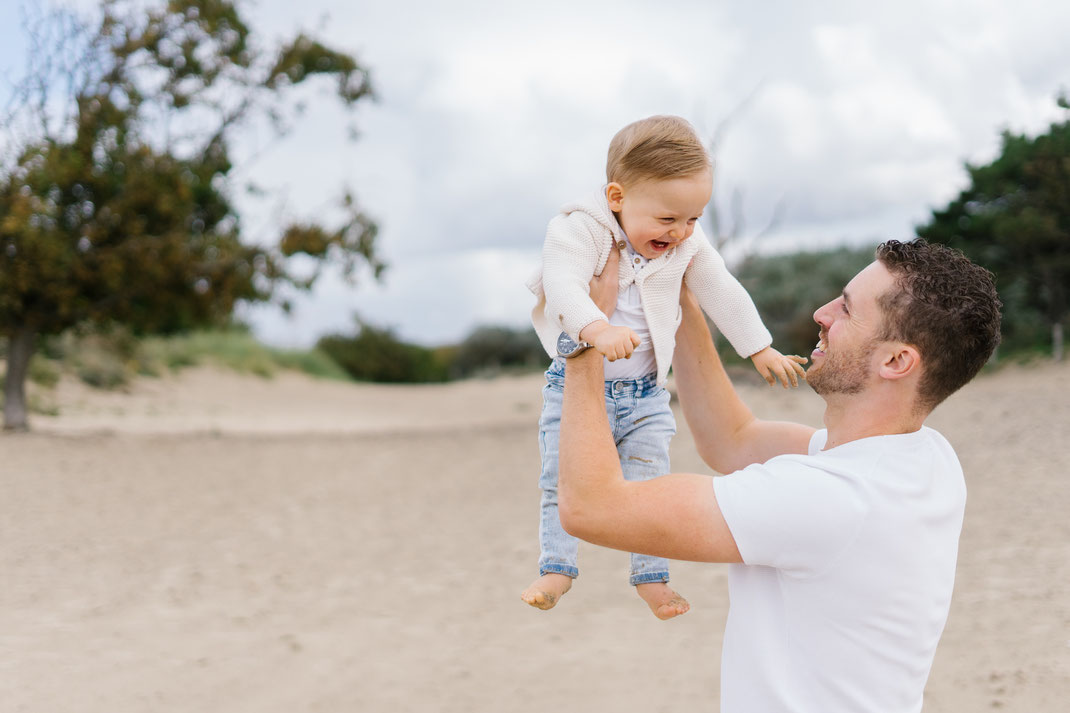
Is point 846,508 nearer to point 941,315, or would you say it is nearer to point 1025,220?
point 941,315

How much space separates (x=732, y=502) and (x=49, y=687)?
515cm

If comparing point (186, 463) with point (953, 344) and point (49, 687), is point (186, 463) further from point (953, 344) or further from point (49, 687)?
point (953, 344)

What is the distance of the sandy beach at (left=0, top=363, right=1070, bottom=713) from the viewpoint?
5.71 m

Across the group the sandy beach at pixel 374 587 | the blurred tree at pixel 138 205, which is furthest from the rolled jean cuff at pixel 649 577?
the blurred tree at pixel 138 205

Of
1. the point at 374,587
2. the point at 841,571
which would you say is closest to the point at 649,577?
the point at 841,571

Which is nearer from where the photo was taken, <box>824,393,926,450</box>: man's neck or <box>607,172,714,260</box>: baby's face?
<box>824,393,926,450</box>: man's neck

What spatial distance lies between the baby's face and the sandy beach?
382 cm

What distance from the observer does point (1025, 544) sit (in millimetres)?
7828

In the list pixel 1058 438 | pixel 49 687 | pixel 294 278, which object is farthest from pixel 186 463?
pixel 1058 438

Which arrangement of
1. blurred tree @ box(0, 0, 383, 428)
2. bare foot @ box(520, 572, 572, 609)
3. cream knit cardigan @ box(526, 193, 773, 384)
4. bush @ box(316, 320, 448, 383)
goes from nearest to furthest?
cream knit cardigan @ box(526, 193, 773, 384) → bare foot @ box(520, 572, 572, 609) → blurred tree @ box(0, 0, 383, 428) → bush @ box(316, 320, 448, 383)

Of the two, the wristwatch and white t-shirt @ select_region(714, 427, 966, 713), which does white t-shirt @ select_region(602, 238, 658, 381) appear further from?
white t-shirt @ select_region(714, 427, 966, 713)

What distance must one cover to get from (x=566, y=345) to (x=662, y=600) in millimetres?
795

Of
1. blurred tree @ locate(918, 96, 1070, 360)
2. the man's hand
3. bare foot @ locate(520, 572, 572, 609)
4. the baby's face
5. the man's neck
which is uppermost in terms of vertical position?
blurred tree @ locate(918, 96, 1070, 360)


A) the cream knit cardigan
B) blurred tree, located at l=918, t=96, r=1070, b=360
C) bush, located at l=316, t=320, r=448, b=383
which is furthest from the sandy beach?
bush, located at l=316, t=320, r=448, b=383
